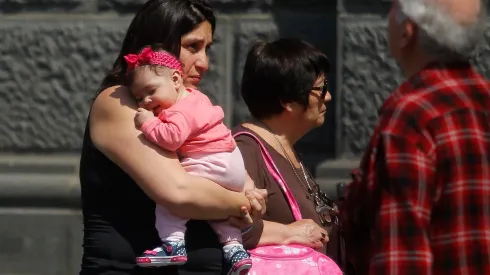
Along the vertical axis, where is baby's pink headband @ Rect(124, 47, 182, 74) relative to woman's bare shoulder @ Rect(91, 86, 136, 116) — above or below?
above

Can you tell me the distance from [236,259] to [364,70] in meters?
2.12

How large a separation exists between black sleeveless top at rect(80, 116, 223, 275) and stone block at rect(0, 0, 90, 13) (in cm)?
243

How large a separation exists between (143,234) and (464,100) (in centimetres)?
86

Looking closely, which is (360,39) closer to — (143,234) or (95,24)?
(95,24)

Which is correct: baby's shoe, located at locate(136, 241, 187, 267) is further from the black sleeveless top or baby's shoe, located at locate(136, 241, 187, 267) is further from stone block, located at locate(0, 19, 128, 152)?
stone block, located at locate(0, 19, 128, 152)

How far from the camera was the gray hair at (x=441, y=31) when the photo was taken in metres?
2.63

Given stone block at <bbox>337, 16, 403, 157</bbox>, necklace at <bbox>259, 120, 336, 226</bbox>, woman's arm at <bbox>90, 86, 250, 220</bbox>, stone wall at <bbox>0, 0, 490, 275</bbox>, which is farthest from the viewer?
stone wall at <bbox>0, 0, 490, 275</bbox>

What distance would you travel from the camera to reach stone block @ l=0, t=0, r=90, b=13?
17.5ft

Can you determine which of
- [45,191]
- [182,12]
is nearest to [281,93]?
[182,12]

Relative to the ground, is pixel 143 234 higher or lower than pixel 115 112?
lower

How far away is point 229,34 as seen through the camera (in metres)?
5.21

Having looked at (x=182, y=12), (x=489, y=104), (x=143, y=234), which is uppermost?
(x=182, y=12)

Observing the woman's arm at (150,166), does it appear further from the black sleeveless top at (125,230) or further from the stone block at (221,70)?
the stone block at (221,70)

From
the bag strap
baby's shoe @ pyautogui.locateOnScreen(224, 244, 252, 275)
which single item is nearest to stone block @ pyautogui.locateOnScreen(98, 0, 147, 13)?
the bag strap
